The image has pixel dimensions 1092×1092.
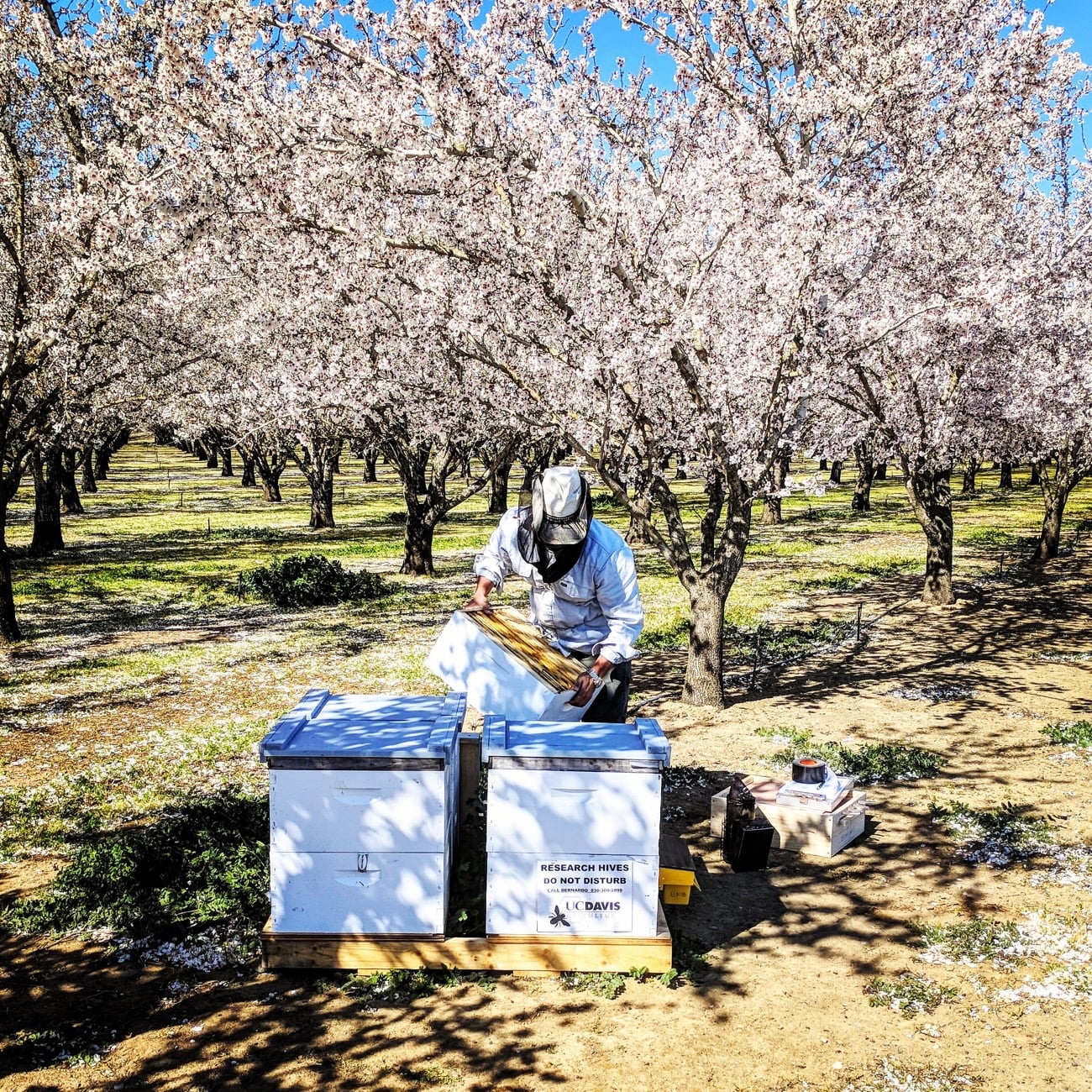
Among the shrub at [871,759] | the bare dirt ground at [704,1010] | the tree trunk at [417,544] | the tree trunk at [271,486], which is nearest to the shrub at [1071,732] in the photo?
the shrub at [871,759]

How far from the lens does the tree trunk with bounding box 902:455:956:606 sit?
20.4 m

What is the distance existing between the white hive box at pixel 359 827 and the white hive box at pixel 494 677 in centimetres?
99

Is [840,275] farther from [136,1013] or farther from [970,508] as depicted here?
[970,508]

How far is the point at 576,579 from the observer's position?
773cm

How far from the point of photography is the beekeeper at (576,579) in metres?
7.23

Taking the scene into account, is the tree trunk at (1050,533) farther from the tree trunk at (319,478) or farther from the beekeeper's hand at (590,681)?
the tree trunk at (319,478)

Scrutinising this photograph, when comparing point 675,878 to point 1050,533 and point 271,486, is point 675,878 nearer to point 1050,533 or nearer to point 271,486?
point 1050,533

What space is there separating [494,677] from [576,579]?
110 cm

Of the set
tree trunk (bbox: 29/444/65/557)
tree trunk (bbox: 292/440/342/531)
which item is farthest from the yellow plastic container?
tree trunk (bbox: 292/440/342/531)

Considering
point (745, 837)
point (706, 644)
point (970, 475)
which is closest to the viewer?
point (745, 837)

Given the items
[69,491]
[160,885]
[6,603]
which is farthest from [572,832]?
[69,491]

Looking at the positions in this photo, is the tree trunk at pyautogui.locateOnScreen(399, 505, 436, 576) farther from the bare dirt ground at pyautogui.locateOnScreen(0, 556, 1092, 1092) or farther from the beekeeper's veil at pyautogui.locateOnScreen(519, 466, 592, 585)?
the beekeeper's veil at pyautogui.locateOnScreen(519, 466, 592, 585)

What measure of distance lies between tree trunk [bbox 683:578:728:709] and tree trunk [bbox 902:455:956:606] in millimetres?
9091

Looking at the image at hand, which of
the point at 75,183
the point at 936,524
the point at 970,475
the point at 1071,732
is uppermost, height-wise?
the point at 75,183
